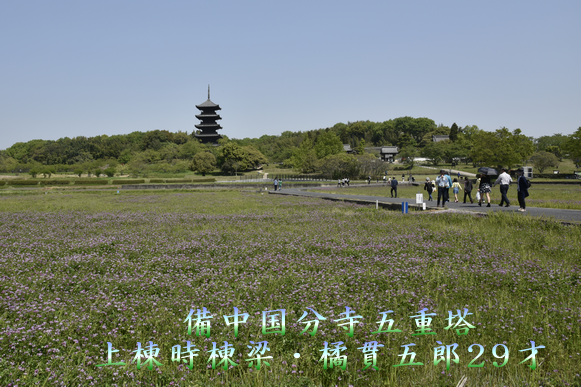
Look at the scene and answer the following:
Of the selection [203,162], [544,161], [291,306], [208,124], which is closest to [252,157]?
[203,162]

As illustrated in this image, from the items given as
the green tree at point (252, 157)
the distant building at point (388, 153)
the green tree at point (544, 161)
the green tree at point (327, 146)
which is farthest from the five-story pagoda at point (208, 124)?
the green tree at point (544, 161)

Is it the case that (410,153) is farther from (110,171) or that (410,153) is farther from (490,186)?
(490,186)

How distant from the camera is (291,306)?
211 inches

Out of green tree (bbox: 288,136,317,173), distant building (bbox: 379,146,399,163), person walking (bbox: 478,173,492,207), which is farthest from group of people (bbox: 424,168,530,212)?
distant building (bbox: 379,146,399,163)

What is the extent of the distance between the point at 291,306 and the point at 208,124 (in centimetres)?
13544

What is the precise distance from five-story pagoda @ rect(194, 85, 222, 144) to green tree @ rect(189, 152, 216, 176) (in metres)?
38.7

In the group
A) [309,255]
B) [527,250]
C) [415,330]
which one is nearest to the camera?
[415,330]

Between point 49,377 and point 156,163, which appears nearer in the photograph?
point 49,377

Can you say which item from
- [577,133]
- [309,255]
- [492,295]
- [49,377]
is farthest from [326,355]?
[577,133]

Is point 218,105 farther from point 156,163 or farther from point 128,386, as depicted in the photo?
point 128,386

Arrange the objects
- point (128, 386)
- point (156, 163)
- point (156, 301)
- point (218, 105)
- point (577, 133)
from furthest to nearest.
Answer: point (218, 105) → point (156, 163) → point (577, 133) → point (156, 301) → point (128, 386)

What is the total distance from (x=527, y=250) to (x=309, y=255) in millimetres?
5909

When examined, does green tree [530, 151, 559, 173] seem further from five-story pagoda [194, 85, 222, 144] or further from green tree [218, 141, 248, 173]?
five-story pagoda [194, 85, 222, 144]

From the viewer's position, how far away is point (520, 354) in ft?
13.6
